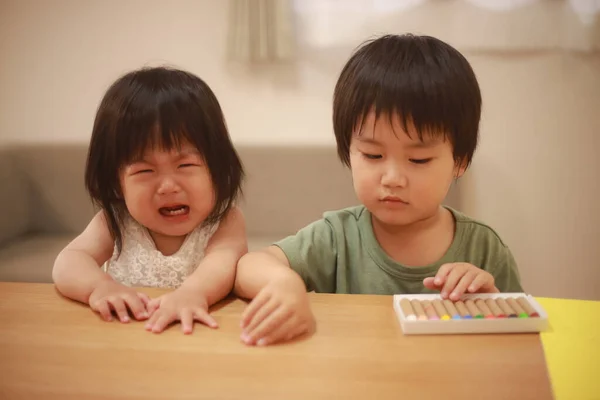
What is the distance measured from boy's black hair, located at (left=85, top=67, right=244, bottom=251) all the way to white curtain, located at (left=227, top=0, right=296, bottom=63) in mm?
1296

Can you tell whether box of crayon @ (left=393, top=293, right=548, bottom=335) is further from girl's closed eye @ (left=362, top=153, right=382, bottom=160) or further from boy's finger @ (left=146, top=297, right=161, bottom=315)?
boy's finger @ (left=146, top=297, right=161, bottom=315)

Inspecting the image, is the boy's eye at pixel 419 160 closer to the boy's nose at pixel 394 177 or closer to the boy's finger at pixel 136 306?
the boy's nose at pixel 394 177

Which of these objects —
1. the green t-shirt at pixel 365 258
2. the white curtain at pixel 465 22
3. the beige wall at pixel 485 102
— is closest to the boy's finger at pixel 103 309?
the green t-shirt at pixel 365 258

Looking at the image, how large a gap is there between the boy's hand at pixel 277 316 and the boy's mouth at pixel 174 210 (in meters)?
0.25

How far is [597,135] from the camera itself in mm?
2180

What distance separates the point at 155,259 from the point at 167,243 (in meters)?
0.04

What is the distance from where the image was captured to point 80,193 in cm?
232

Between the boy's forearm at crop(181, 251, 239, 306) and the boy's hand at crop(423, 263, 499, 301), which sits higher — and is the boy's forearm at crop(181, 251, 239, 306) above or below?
below

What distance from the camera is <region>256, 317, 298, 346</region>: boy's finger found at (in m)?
0.67

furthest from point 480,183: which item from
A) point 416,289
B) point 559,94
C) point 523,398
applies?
point 523,398

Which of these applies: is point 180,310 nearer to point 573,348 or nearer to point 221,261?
point 221,261

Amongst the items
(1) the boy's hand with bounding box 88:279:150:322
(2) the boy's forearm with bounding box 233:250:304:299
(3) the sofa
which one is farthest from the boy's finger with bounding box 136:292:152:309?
(3) the sofa

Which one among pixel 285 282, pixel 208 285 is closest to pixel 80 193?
pixel 208 285

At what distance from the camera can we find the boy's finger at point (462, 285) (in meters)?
0.76
